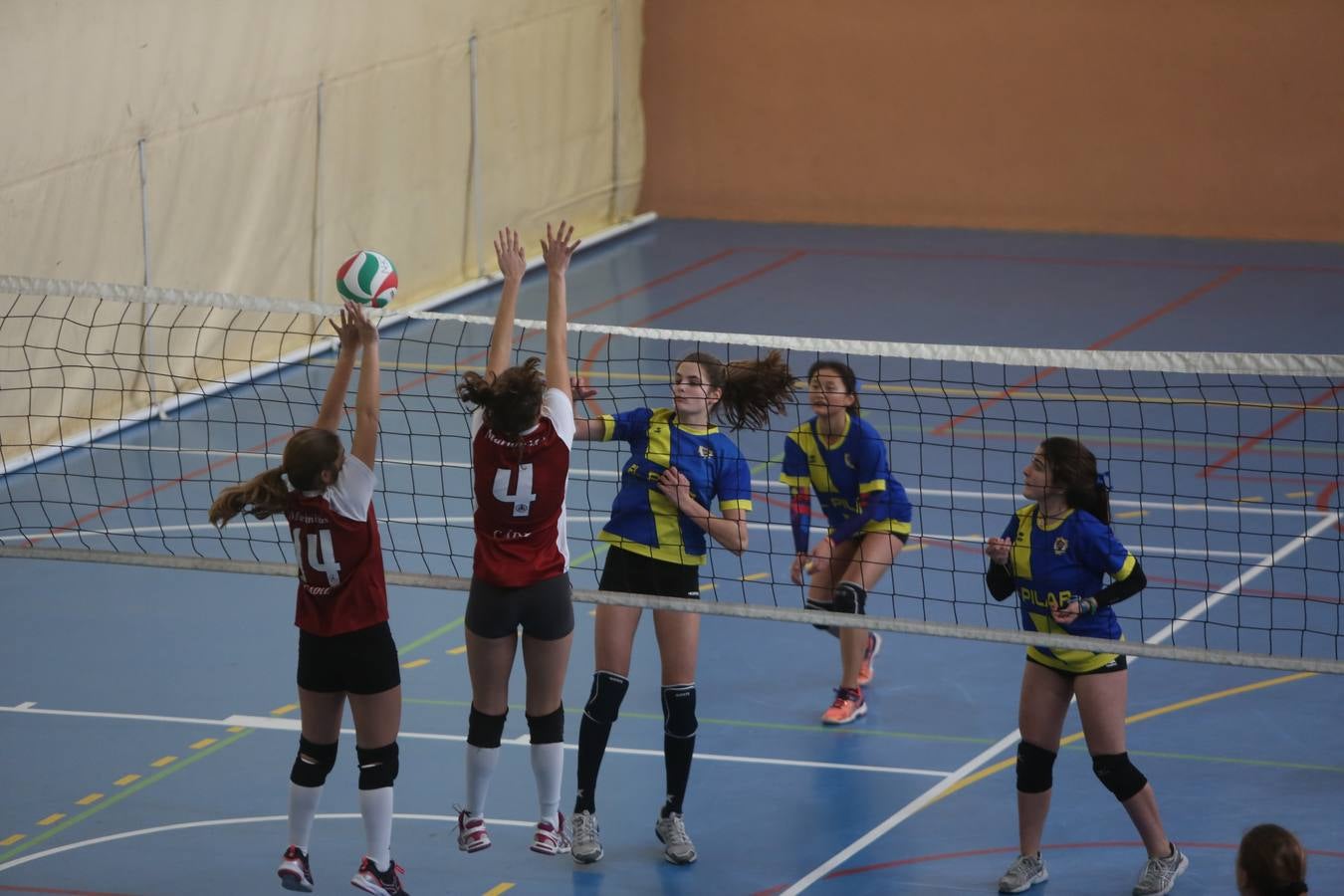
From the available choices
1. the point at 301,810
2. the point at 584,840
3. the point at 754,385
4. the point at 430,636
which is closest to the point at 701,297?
the point at 430,636

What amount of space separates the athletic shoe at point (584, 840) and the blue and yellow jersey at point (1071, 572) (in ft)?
5.72

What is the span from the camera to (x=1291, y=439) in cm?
1245

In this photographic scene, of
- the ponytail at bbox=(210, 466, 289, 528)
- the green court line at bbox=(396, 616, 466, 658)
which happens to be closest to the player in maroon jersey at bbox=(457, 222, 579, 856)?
the ponytail at bbox=(210, 466, 289, 528)

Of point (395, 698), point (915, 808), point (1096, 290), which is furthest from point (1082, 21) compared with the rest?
point (395, 698)

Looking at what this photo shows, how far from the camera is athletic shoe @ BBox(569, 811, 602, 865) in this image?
6898 mm

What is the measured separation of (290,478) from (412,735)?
2.67 m

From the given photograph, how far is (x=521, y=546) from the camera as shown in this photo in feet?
20.1

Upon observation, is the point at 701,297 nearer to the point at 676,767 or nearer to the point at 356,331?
the point at 676,767

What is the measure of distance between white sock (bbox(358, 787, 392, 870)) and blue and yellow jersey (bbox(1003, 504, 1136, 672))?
2.28m

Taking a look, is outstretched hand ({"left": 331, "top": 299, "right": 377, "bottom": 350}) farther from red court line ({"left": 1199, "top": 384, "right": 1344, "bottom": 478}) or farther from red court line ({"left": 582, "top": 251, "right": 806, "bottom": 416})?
red court line ({"left": 582, "top": 251, "right": 806, "bottom": 416})

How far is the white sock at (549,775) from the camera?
6.36 metres

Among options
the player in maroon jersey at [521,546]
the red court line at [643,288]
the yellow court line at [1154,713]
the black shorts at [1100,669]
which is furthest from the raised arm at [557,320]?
the red court line at [643,288]

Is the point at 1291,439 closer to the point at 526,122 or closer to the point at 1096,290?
the point at 1096,290

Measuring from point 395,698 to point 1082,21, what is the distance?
49.3 ft
